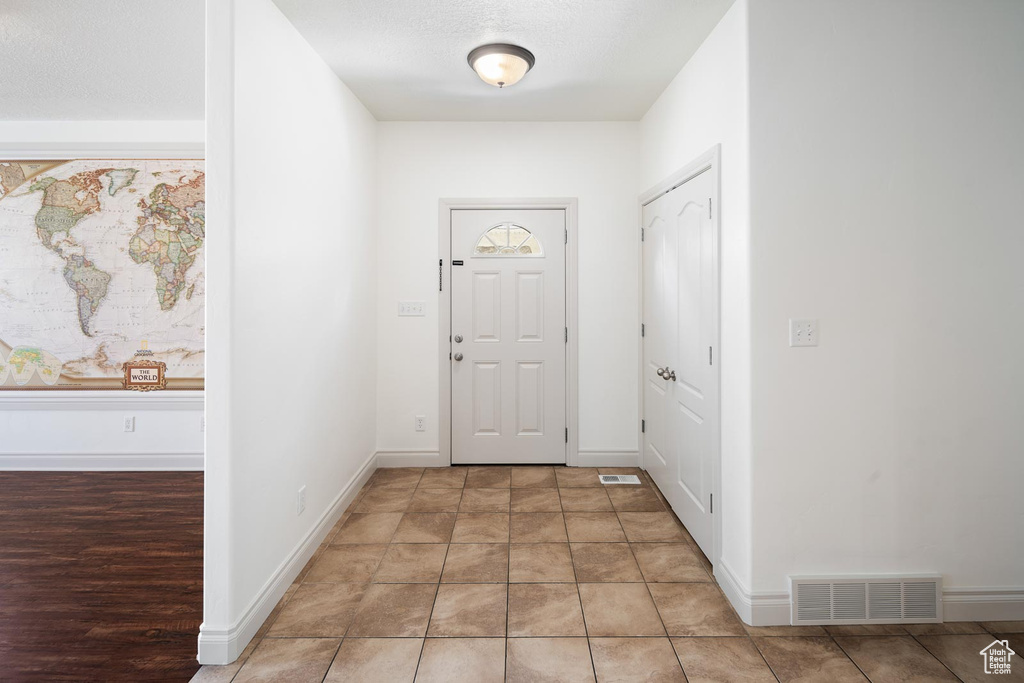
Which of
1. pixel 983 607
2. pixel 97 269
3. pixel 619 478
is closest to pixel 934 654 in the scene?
pixel 983 607

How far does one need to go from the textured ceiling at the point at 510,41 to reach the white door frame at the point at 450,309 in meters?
0.64

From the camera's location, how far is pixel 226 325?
1.81 meters

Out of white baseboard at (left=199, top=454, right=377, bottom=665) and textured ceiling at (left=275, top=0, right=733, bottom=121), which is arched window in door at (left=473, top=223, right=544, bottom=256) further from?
white baseboard at (left=199, top=454, right=377, bottom=665)

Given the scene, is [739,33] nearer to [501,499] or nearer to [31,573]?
[501,499]

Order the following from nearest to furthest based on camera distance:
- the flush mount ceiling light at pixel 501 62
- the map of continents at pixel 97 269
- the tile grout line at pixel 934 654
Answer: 1. the tile grout line at pixel 934 654
2. the flush mount ceiling light at pixel 501 62
3. the map of continents at pixel 97 269

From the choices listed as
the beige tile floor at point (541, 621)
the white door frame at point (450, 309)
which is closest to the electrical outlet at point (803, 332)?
the beige tile floor at point (541, 621)

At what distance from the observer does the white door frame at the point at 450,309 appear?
3.83 metres

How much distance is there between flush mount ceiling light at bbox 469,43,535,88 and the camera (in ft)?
8.57

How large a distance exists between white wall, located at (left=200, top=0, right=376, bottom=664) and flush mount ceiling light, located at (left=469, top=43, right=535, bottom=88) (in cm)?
85

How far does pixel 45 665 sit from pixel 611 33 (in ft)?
11.5

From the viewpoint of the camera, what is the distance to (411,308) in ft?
12.7

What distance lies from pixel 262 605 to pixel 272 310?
1.19 meters

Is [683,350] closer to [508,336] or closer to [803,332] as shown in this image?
[803,332]

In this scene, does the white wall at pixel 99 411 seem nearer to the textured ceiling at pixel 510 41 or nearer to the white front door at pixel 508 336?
the textured ceiling at pixel 510 41
